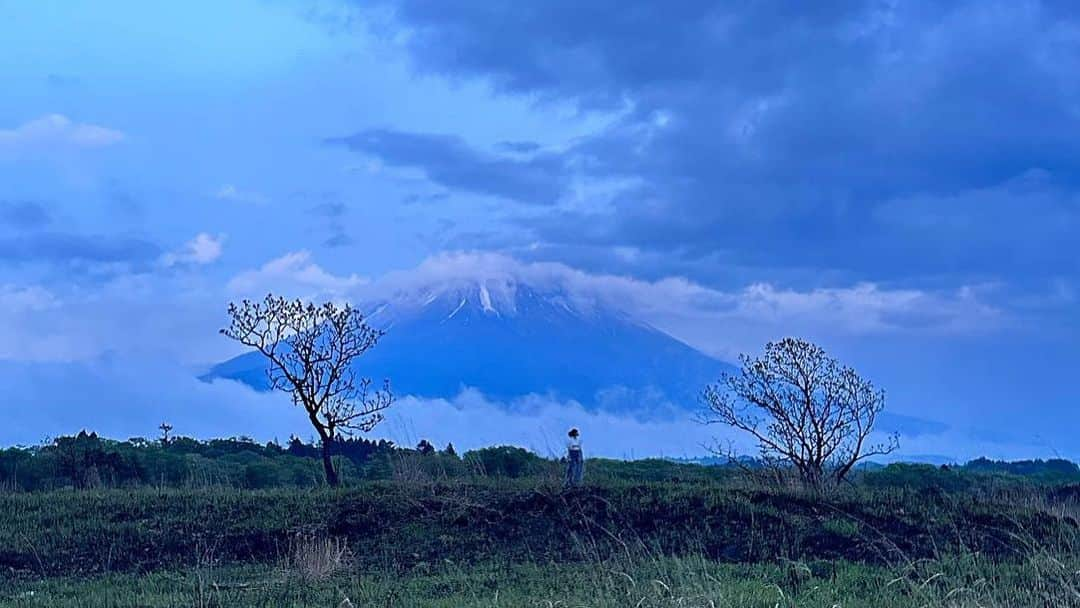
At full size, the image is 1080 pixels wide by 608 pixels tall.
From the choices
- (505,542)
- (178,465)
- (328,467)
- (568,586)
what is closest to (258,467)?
(178,465)

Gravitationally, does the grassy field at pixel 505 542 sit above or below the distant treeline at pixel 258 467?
below

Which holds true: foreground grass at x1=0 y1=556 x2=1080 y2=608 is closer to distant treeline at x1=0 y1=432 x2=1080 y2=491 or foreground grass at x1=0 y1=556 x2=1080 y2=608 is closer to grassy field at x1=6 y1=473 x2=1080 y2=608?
grassy field at x1=6 y1=473 x2=1080 y2=608

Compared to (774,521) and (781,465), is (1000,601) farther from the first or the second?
(781,465)

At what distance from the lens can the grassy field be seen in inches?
498

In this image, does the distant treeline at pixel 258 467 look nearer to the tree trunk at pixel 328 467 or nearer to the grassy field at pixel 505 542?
the tree trunk at pixel 328 467

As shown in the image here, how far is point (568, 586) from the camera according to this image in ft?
40.9

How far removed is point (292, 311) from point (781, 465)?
37.4ft

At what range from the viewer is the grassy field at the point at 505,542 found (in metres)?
12.6

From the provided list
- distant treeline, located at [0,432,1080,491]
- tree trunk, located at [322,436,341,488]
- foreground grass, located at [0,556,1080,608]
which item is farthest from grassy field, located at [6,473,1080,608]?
distant treeline, located at [0,432,1080,491]

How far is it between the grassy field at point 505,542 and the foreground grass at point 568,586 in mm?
57

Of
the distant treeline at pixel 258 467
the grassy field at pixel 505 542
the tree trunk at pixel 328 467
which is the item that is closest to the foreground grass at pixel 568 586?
the grassy field at pixel 505 542

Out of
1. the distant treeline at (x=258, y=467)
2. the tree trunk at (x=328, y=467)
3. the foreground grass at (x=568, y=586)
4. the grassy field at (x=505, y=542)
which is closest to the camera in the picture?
the foreground grass at (x=568, y=586)

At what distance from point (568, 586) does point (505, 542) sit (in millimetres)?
5695

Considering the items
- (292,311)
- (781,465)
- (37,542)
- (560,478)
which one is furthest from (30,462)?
(781,465)
